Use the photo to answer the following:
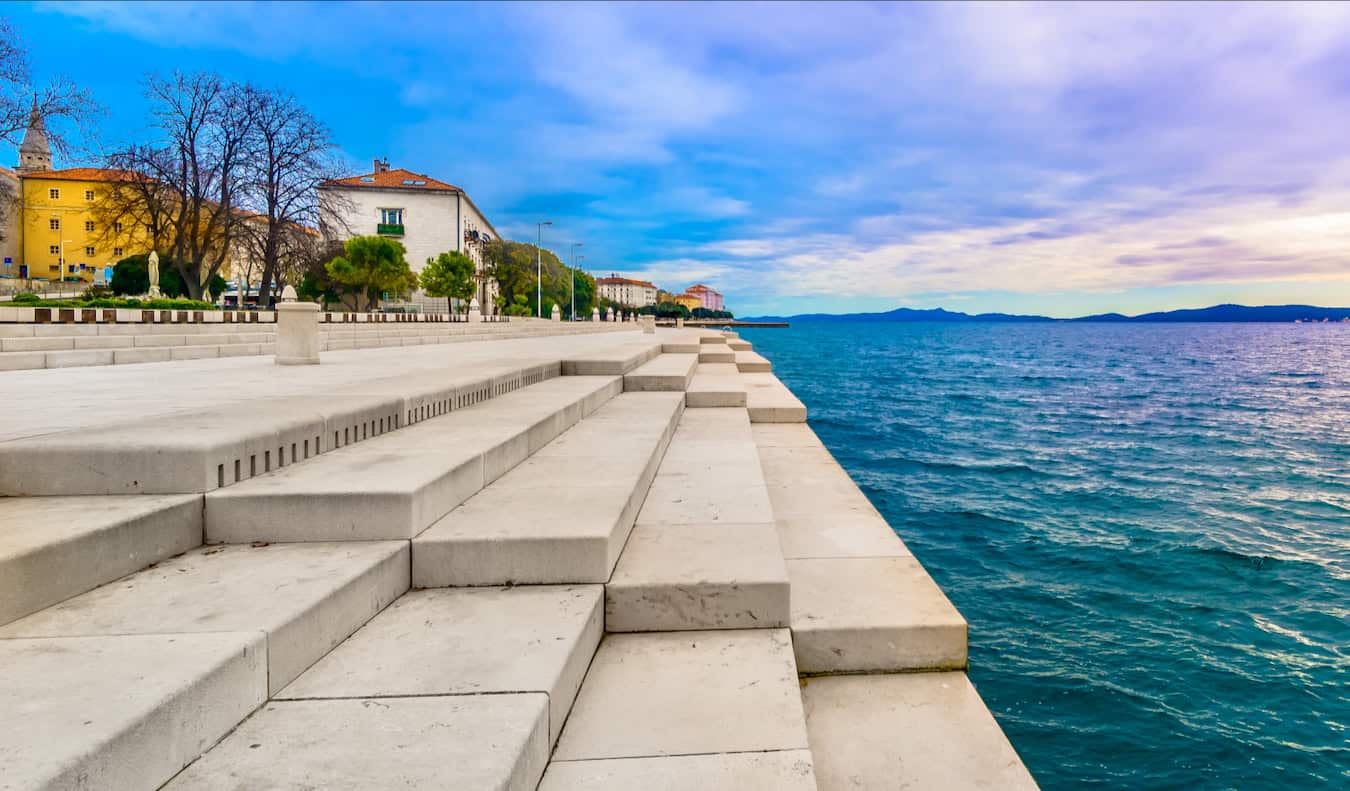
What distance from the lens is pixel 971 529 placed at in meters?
10.9

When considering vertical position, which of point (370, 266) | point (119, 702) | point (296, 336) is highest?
point (370, 266)

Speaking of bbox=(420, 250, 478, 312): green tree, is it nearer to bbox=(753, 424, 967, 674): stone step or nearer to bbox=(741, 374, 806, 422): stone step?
bbox=(741, 374, 806, 422): stone step

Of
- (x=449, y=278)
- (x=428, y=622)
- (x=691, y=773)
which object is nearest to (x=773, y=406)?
(x=428, y=622)

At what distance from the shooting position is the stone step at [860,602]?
3508mm

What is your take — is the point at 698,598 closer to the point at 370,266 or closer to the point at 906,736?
the point at 906,736

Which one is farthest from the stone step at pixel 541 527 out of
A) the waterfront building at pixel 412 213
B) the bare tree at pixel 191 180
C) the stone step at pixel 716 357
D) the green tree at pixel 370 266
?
the waterfront building at pixel 412 213

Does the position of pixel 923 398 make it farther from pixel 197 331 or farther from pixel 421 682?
pixel 421 682

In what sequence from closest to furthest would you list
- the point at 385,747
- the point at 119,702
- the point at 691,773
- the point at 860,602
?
1. the point at 119,702
2. the point at 385,747
3. the point at 691,773
4. the point at 860,602

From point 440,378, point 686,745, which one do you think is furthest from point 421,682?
point 440,378

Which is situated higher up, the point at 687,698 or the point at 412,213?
the point at 412,213

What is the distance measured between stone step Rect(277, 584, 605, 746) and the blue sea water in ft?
11.5

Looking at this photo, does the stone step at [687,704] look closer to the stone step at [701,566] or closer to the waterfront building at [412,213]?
the stone step at [701,566]

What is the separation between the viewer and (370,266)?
54.6m

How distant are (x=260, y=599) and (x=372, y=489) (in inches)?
32.0
